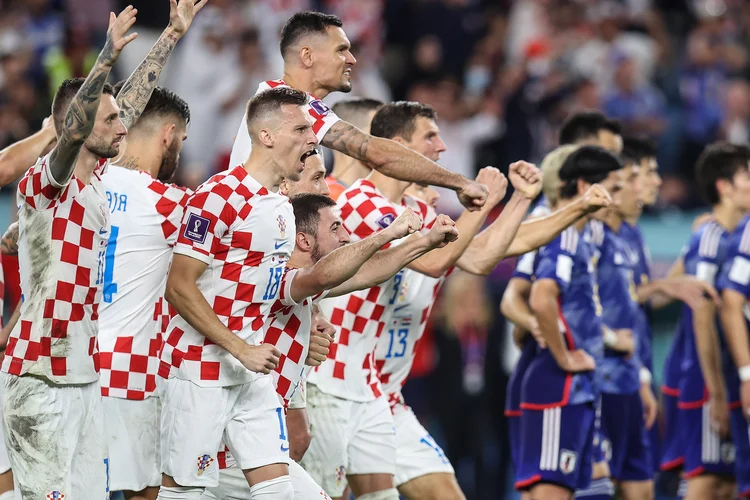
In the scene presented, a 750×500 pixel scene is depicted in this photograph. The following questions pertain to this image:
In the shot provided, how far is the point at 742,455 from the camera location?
9.51 m

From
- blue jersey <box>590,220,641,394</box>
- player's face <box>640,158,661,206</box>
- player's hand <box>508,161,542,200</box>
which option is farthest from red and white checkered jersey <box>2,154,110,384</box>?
player's face <box>640,158,661,206</box>

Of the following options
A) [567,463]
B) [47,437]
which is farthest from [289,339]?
[567,463]

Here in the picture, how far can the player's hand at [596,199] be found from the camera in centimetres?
756

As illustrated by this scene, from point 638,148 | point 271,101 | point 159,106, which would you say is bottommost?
point 271,101

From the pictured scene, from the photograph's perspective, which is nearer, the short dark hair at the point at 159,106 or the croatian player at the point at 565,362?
the short dark hair at the point at 159,106

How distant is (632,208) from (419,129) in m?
2.69

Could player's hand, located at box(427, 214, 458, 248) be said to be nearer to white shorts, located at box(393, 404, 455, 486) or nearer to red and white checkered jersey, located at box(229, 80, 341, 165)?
red and white checkered jersey, located at box(229, 80, 341, 165)

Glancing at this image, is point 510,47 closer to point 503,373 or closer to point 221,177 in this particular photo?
point 503,373

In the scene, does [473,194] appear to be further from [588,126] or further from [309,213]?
[588,126]

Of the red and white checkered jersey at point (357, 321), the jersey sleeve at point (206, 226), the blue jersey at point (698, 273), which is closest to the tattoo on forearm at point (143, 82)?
the jersey sleeve at point (206, 226)

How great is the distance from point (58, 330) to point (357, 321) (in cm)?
211

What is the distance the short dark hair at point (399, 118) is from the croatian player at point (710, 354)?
3111 mm

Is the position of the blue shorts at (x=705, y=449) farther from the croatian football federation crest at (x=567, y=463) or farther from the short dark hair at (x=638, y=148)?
the short dark hair at (x=638, y=148)

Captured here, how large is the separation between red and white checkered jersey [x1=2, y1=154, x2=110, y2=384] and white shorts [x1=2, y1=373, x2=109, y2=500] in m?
0.08
